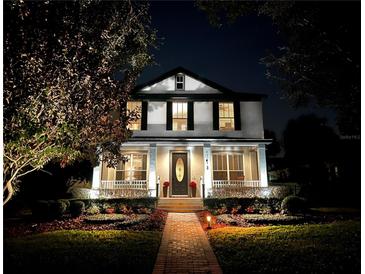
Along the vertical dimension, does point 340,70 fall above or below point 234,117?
below

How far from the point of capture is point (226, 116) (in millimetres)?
18266

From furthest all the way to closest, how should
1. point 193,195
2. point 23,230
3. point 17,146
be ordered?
point 193,195 < point 23,230 < point 17,146

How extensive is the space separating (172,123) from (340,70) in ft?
36.8

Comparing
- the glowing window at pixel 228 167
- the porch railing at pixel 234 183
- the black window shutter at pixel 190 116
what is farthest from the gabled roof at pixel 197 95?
the porch railing at pixel 234 183

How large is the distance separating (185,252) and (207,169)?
9511 mm

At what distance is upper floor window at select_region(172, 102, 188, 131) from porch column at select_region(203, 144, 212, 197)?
2.11 metres

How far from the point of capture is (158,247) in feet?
25.9

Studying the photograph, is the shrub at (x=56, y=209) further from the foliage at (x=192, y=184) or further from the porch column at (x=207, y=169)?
the porch column at (x=207, y=169)

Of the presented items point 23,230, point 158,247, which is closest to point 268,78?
point 158,247

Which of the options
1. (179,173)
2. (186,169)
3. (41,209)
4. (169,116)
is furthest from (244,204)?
(41,209)

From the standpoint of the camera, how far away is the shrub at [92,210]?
532 inches

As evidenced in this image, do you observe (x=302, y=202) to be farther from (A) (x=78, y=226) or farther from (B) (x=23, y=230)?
(B) (x=23, y=230)

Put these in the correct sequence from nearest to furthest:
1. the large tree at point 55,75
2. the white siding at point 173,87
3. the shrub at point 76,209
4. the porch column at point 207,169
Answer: the large tree at point 55,75, the shrub at point 76,209, the porch column at point 207,169, the white siding at point 173,87

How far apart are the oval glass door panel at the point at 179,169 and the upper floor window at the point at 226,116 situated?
3337 millimetres
